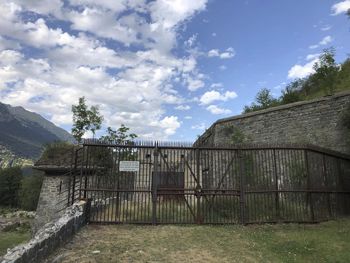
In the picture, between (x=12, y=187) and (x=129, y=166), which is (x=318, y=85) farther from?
(x=12, y=187)

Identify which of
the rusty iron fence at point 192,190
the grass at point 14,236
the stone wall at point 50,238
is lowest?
the grass at point 14,236

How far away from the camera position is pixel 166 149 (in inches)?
433

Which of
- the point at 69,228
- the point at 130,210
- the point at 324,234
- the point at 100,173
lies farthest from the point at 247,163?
the point at 69,228

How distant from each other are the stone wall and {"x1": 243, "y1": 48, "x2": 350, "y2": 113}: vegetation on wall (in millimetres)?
13797

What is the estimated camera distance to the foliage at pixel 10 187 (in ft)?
218

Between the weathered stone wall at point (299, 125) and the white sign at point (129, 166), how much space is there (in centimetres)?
379

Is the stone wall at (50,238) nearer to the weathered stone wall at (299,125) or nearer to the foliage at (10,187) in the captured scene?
the weathered stone wall at (299,125)

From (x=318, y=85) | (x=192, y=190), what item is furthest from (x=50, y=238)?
(x=318, y=85)

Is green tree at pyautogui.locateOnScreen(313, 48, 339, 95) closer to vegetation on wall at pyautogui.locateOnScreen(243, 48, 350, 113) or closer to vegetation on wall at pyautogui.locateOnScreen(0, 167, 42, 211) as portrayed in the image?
vegetation on wall at pyautogui.locateOnScreen(243, 48, 350, 113)

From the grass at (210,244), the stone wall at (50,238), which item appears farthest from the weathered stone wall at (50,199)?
the grass at (210,244)

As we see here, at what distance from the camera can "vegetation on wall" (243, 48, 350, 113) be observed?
1866 centimetres

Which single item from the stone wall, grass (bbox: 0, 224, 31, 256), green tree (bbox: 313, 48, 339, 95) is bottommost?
grass (bbox: 0, 224, 31, 256)

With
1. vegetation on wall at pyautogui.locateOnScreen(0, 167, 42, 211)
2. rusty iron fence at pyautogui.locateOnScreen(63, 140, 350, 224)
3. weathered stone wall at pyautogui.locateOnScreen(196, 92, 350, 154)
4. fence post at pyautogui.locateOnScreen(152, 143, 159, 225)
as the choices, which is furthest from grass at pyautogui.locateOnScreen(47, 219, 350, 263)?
vegetation on wall at pyautogui.locateOnScreen(0, 167, 42, 211)

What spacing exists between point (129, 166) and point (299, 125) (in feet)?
30.9
